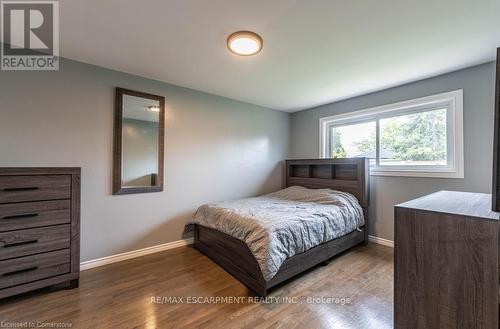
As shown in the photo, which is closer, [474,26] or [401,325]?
[401,325]

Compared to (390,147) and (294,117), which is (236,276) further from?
(294,117)

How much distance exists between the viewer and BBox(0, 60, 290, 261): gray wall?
81.9 inches

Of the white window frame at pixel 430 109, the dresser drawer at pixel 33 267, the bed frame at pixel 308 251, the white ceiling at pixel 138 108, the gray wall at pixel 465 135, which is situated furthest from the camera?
the white ceiling at pixel 138 108

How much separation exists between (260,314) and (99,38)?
107 inches

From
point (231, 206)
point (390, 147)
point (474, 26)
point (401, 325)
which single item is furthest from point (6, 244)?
point (390, 147)

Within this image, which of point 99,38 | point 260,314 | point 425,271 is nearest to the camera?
point 425,271

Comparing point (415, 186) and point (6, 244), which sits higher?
point (415, 186)

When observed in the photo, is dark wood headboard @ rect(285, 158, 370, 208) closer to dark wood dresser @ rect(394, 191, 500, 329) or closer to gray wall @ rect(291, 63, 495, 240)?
gray wall @ rect(291, 63, 495, 240)

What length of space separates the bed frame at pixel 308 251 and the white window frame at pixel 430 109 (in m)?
0.38

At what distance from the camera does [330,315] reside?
165cm

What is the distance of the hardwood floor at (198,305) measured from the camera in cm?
157

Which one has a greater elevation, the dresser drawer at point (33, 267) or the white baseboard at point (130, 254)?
the dresser drawer at point (33, 267)

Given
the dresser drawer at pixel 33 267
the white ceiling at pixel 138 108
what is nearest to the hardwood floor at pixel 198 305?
the dresser drawer at pixel 33 267

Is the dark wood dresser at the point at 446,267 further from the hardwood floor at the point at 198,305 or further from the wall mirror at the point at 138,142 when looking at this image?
the wall mirror at the point at 138,142
